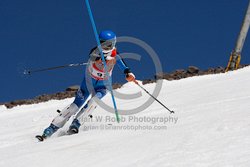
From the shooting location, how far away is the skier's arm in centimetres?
824

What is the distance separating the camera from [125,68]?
8344mm

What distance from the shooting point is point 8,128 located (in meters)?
10.7

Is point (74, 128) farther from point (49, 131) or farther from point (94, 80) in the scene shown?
point (94, 80)

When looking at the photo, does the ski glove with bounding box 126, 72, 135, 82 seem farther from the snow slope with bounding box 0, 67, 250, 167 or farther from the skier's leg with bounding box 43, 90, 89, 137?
the snow slope with bounding box 0, 67, 250, 167

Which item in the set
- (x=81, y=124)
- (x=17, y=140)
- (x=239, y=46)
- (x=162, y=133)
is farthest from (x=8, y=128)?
(x=239, y=46)

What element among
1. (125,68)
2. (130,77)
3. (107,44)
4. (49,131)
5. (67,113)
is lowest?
(49,131)

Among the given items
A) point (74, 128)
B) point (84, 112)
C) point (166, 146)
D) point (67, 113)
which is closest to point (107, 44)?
point (84, 112)

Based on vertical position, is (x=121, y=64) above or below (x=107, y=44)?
below

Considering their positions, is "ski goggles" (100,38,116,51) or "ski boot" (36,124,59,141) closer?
"ski boot" (36,124,59,141)

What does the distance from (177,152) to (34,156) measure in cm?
181

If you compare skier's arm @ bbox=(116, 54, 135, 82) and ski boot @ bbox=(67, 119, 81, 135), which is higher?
skier's arm @ bbox=(116, 54, 135, 82)

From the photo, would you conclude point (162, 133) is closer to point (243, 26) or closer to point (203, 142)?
point (203, 142)

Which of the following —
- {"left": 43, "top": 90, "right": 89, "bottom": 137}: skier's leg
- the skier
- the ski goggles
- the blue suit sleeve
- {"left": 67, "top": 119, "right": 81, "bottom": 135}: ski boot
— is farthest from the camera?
the blue suit sleeve

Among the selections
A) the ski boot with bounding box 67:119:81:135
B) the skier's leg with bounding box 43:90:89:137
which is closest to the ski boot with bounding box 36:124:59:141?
the skier's leg with bounding box 43:90:89:137
